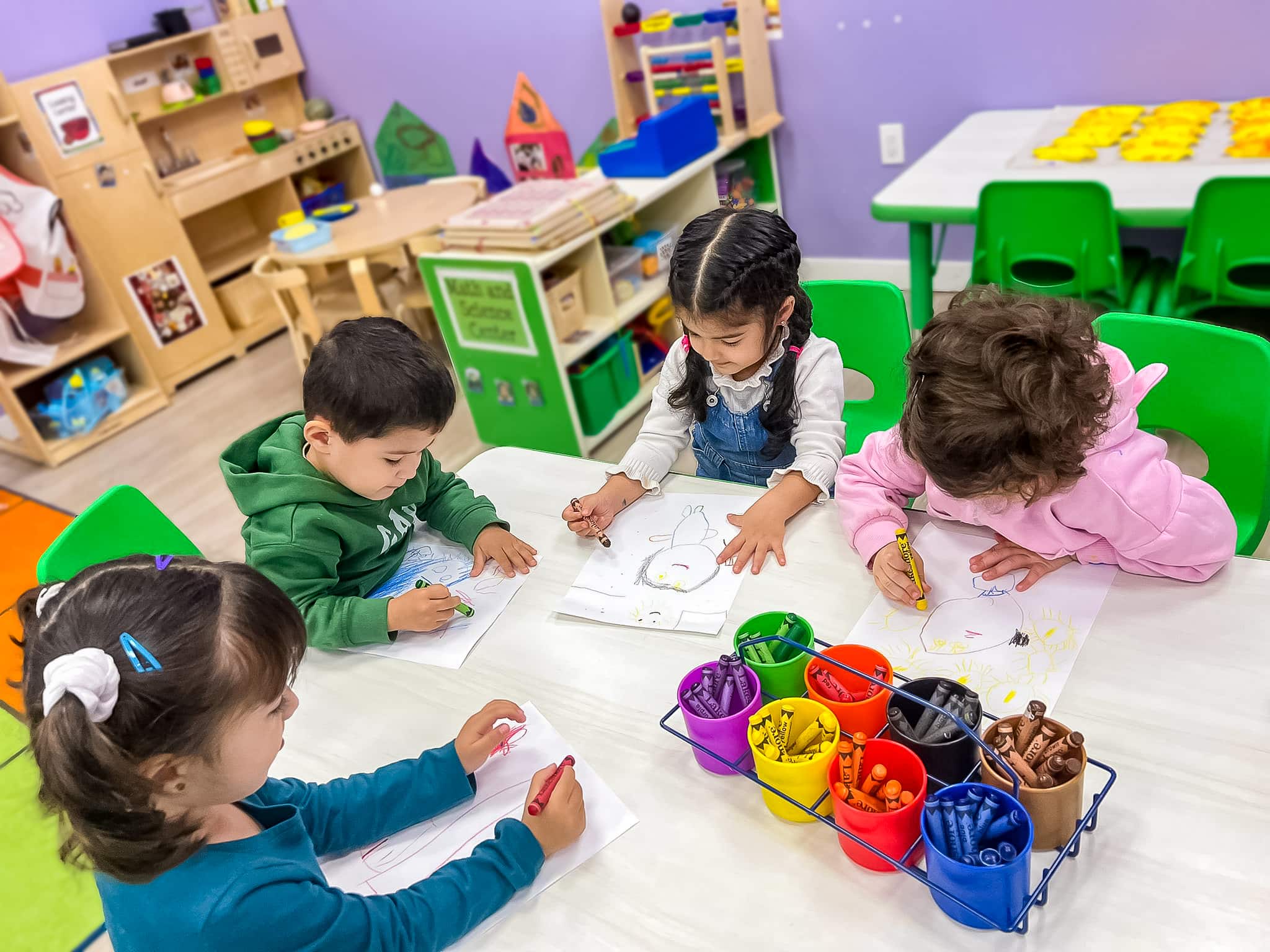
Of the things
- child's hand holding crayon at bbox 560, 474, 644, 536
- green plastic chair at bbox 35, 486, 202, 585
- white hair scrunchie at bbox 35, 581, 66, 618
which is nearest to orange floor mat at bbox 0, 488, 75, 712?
green plastic chair at bbox 35, 486, 202, 585

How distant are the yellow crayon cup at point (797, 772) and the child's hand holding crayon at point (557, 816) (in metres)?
0.16

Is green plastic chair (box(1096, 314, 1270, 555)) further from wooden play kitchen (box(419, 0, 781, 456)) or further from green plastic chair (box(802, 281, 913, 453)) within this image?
wooden play kitchen (box(419, 0, 781, 456))

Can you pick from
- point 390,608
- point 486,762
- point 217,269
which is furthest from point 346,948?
point 217,269

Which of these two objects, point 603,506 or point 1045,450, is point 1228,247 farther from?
point 603,506

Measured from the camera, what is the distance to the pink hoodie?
924mm

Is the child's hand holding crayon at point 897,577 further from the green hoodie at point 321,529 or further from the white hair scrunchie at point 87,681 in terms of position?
the white hair scrunchie at point 87,681

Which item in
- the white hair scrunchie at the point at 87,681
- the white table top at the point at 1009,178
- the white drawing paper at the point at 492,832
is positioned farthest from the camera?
the white table top at the point at 1009,178

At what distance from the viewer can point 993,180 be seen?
2170 mm

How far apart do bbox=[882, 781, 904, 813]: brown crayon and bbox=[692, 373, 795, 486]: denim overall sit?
73cm

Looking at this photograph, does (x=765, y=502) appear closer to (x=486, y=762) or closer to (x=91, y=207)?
(x=486, y=762)

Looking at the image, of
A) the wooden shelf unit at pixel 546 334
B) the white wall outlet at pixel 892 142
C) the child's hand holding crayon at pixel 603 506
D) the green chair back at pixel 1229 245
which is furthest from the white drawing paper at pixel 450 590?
the white wall outlet at pixel 892 142

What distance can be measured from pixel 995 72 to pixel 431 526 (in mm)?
2388

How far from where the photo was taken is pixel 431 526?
1.36 meters

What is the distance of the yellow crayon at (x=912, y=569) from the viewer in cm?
98
